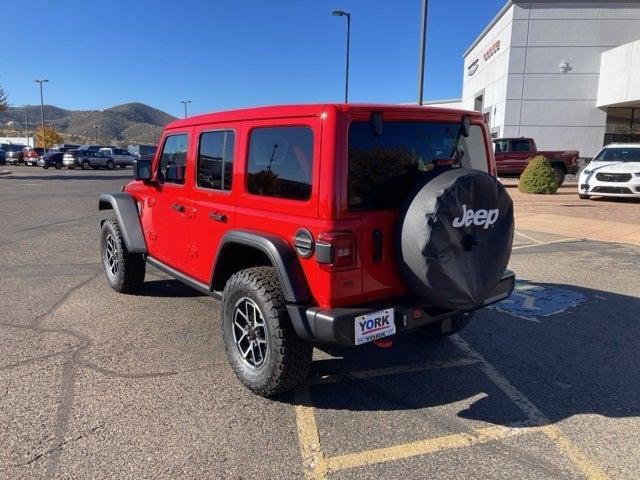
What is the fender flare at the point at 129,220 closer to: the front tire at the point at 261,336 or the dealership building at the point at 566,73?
the front tire at the point at 261,336

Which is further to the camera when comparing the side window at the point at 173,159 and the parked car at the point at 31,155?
the parked car at the point at 31,155

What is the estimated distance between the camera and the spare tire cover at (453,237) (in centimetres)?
283

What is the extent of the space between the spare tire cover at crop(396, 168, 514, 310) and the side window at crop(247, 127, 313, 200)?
0.65 meters

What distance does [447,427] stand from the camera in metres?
2.99

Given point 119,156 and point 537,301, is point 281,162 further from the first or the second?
point 119,156

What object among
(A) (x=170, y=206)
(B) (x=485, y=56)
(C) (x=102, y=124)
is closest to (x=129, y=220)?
(A) (x=170, y=206)

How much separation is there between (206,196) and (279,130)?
3.27 feet

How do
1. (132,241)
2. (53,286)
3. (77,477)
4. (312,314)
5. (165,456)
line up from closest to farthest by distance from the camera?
(77,477) < (165,456) < (312,314) < (132,241) < (53,286)

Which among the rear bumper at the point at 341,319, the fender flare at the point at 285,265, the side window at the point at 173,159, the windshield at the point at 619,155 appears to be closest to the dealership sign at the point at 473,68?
the windshield at the point at 619,155

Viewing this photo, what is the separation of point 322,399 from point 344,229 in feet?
4.04

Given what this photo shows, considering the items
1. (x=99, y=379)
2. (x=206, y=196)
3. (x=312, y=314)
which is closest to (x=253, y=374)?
(x=312, y=314)

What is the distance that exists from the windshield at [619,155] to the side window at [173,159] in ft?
48.0

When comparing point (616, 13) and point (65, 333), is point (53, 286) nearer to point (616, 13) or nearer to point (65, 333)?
point (65, 333)

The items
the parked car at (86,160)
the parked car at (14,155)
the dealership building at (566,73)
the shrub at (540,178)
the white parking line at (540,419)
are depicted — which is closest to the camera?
the white parking line at (540,419)
